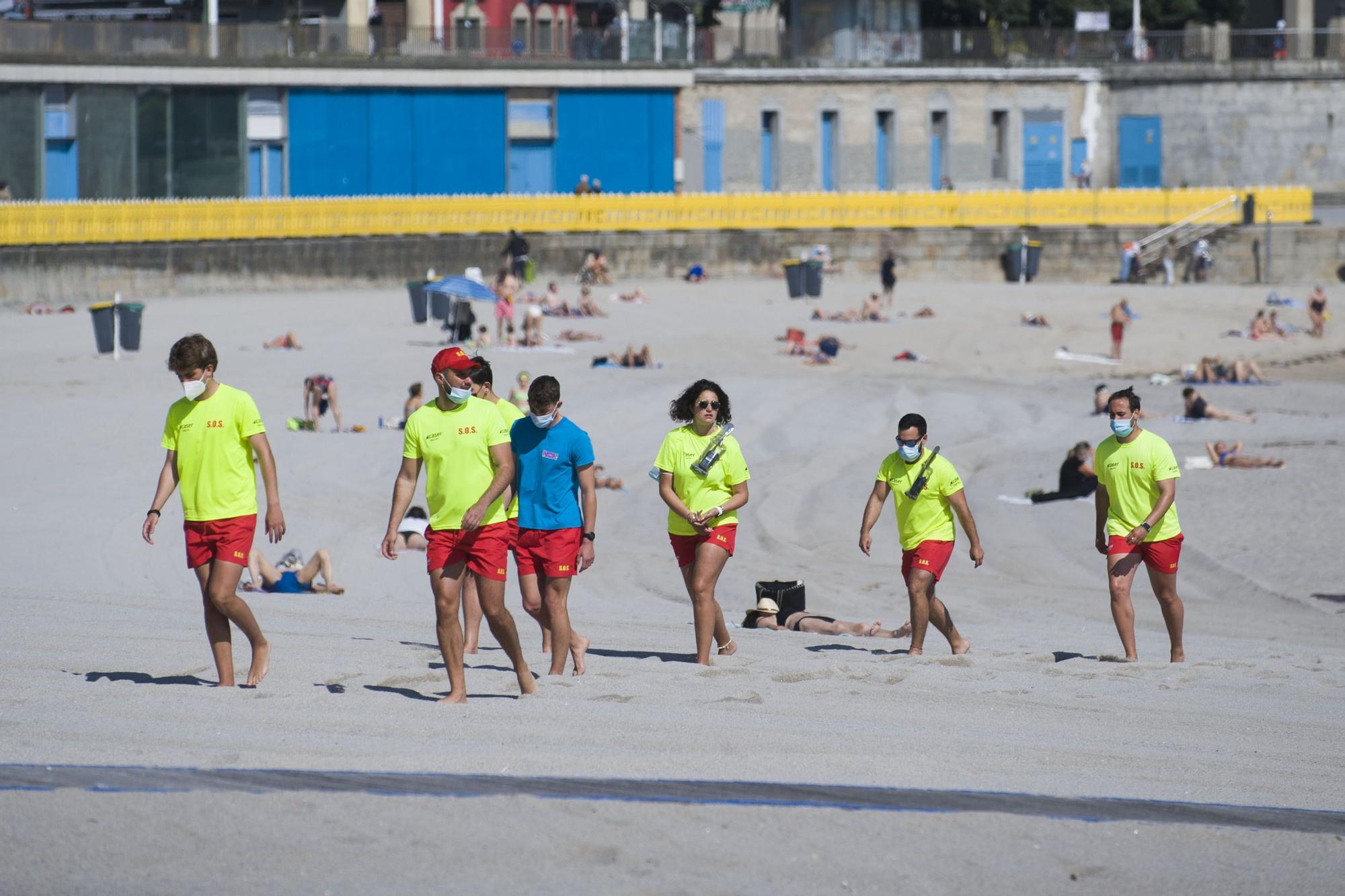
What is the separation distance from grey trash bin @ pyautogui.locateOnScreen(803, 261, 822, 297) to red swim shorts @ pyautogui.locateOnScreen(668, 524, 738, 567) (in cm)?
2729

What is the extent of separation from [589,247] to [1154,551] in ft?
98.0

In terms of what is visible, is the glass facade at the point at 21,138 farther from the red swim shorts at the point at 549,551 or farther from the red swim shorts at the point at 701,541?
the red swim shorts at the point at 549,551

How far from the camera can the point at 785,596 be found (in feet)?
36.6

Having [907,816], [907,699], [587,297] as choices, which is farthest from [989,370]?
[907,816]

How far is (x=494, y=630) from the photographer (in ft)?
25.3

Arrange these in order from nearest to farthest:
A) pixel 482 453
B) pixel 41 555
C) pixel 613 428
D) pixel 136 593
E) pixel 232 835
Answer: pixel 232 835 → pixel 482 453 → pixel 136 593 → pixel 41 555 → pixel 613 428

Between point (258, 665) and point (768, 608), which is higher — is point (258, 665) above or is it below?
above

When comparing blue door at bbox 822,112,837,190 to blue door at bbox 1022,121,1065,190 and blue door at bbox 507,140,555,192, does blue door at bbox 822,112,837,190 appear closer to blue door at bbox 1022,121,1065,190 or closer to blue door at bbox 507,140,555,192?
blue door at bbox 1022,121,1065,190

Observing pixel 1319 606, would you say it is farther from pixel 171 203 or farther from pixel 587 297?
pixel 171 203

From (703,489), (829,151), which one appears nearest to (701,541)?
(703,489)

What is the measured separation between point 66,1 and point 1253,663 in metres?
45.1

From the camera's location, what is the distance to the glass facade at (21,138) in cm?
3725

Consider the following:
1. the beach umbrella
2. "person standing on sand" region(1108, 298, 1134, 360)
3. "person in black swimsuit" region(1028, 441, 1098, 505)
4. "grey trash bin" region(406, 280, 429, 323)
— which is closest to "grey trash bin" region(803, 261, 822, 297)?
"person standing on sand" region(1108, 298, 1134, 360)

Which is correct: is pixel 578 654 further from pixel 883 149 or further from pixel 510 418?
pixel 883 149
